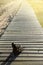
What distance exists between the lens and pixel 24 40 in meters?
3.03

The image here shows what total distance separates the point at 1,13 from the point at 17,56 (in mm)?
894

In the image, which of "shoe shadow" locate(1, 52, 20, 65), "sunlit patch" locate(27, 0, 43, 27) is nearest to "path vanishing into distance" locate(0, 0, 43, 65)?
"shoe shadow" locate(1, 52, 20, 65)

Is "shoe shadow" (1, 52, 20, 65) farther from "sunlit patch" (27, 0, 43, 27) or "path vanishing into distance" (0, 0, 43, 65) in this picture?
"sunlit patch" (27, 0, 43, 27)

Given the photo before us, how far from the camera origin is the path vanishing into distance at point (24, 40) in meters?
2.43

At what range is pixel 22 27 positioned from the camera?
373 cm

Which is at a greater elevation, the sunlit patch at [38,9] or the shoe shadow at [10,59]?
the shoe shadow at [10,59]

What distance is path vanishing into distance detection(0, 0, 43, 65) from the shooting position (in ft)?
7.98

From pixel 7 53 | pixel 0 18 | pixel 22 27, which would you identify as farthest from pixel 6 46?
pixel 22 27

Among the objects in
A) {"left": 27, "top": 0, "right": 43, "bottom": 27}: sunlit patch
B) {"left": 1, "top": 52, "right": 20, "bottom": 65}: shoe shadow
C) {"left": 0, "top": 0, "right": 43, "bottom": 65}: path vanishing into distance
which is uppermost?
{"left": 1, "top": 52, "right": 20, "bottom": 65}: shoe shadow

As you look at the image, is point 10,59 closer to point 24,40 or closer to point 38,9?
point 24,40

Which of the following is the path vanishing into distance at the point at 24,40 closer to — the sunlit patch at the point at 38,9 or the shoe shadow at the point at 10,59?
the shoe shadow at the point at 10,59

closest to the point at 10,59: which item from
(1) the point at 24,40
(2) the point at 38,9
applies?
(1) the point at 24,40

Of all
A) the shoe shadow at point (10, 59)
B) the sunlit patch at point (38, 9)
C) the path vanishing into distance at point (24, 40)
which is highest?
the shoe shadow at point (10, 59)

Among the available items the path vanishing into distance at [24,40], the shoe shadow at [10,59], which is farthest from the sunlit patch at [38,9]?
the shoe shadow at [10,59]
